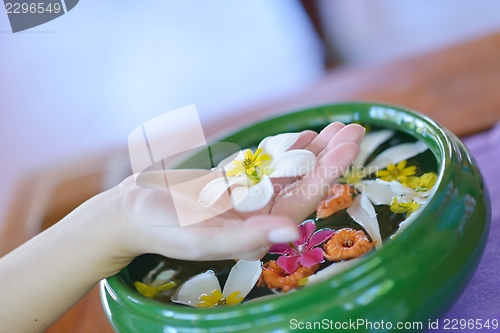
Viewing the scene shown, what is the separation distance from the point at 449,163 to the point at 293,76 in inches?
53.5

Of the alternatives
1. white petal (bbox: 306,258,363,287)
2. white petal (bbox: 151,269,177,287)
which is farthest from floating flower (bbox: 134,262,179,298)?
white petal (bbox: 306,258,363,287)

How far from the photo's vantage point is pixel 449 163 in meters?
0.30

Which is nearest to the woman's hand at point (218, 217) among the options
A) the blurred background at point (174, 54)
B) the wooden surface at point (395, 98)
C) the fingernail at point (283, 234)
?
the fingernail at point (283, 234)

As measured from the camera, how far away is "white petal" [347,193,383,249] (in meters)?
0.33

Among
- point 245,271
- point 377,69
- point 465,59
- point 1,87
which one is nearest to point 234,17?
point 1,87

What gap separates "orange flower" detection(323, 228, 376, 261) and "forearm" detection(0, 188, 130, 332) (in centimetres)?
14

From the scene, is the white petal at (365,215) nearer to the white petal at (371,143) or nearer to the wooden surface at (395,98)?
the white petal at (371,143)

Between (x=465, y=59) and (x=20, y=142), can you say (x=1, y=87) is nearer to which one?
(x=20, y=142)

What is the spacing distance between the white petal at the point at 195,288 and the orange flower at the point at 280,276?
0.11 feet

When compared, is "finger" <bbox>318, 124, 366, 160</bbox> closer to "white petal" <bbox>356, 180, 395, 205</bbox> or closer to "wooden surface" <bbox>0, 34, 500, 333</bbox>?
"white petal" <bbox>356, 180, 395, 205</bbox>

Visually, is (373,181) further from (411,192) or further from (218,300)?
(218,300)

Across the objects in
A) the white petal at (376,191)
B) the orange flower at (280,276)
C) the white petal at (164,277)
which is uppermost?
the white petal at (376,191)

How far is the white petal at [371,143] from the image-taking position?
1.38 feet

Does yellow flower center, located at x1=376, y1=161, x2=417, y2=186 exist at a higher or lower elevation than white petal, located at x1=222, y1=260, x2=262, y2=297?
higher
